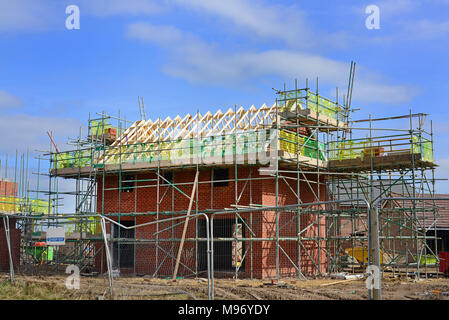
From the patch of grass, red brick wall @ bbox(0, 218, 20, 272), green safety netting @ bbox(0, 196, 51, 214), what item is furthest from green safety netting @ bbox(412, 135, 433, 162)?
green safety netting @ bbox(0, 196, 51, 214)

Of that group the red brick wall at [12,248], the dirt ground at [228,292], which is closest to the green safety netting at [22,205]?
the red brick wall at [12,248]

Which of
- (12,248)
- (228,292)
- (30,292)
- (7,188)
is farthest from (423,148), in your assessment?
(7,188)

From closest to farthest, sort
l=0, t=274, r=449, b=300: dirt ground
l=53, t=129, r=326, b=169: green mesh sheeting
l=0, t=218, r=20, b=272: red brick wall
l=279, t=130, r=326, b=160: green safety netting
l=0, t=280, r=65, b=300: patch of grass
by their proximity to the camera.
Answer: l=0, t=274, r=449, b=300: dirt ground
l=0, t=280, r=65, b=300: patch of grass
l=53, t=129, r=326, b=169: green mesh sheeting
l=279, t=130, r=326, b=160: green safety netting
l=0, t=218, r=20, b=272: red brick wall

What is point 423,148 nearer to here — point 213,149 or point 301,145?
point 301,145

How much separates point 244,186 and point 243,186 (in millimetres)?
689

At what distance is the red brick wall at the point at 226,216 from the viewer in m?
23.2

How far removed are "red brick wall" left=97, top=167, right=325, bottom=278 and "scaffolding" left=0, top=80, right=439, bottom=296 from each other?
0.05m

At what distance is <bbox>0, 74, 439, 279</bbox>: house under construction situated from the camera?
75.2ft

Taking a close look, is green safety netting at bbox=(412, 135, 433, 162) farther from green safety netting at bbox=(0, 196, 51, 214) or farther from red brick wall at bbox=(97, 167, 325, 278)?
green safety netting at bbox=(0, 196, 51, 214)

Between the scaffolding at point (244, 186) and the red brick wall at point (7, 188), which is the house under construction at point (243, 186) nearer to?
the scaffolding at point (244, 186)

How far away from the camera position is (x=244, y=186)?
913 inches

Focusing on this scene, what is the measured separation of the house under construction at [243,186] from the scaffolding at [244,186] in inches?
2.2
